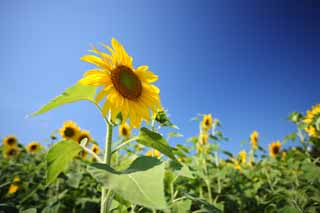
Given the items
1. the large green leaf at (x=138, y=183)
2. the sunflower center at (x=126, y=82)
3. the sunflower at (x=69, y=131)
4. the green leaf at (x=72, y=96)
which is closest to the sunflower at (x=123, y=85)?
the sunflower center at (x=126, y=82)

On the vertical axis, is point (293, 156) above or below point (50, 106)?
above

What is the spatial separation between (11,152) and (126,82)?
699 centimetres

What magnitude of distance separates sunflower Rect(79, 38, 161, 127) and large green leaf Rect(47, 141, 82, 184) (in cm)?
34

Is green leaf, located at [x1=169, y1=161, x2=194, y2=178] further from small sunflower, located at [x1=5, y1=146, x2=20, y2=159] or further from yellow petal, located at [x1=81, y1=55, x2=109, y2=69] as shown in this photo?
small sunflower, located at [x1=5, y1=146, x2=20, y2=159]

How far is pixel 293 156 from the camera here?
3.71 meters

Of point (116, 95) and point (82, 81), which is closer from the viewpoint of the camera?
point (82, 81)

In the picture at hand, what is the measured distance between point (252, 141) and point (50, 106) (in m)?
6.57

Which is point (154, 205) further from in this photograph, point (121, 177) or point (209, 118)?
point (209, 118)

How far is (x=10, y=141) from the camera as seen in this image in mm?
7145

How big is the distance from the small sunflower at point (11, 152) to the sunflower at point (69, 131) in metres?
3.18

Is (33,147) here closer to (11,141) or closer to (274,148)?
(11,141)

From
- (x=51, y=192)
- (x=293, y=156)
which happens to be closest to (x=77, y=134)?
(x=51, y=192)

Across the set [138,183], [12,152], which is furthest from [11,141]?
[138,183]

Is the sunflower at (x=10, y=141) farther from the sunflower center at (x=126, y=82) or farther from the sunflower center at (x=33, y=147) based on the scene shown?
the sunflower center at (x=126, y=82)
